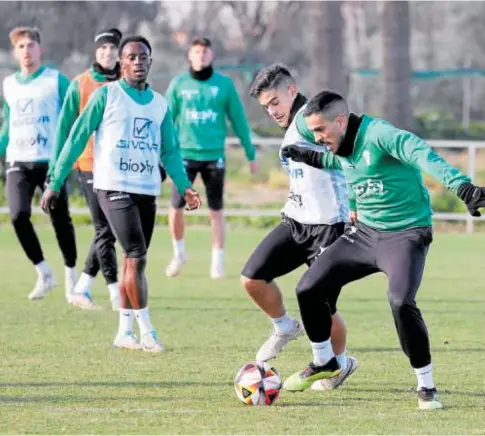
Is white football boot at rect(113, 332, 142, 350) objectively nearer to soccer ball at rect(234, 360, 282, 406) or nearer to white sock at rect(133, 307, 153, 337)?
white sock at rect(133, 307, 153, 337)

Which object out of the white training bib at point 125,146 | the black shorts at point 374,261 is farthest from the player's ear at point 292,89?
the white training bib at point 125,146

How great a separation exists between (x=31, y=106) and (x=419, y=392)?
234 inches

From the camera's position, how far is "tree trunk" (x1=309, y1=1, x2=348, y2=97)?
25.9 m

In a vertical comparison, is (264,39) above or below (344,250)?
→ below

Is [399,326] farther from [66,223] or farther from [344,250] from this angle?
[66,223]

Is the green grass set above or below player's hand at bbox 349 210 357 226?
below

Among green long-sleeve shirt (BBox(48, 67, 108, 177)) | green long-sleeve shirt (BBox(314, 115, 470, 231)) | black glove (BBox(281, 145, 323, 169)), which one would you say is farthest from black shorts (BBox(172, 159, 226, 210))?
green long-sleeve shirt (BBox(314, 115, 470, 231))

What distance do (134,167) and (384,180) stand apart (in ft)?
8.91

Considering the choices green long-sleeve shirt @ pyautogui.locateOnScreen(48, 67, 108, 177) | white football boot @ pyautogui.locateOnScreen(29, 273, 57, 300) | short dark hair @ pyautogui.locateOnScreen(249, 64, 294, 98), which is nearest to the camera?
short dark hair @ pyautogui.locateOnScreen(249, 64, 294, 98)

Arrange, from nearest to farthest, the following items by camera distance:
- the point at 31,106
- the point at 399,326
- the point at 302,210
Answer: the point at 399,326 → the point at 302,210 → the point at 31,106

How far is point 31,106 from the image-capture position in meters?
12.8

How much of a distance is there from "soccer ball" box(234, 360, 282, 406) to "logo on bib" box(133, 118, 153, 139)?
8.24 ft

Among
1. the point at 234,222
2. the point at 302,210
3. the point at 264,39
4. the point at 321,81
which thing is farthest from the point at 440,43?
the point at 302,210

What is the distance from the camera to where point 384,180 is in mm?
7945
